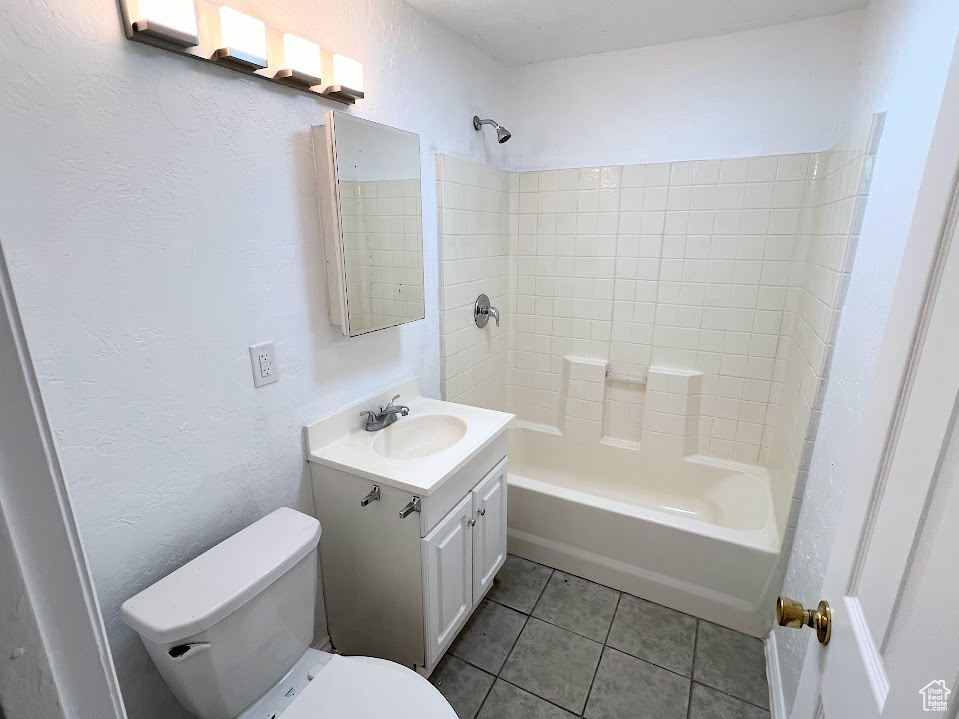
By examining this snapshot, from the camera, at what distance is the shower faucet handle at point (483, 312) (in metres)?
2.34

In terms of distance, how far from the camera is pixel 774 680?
1.58 meters

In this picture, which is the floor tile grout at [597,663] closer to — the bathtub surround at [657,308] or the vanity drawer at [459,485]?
the bathtub surround at [657,308]

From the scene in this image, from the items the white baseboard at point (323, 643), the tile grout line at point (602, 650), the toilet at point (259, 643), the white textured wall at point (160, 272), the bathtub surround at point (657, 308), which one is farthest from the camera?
the bathtub surround at point (657, 308)

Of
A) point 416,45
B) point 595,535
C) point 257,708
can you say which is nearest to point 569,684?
point 595,535

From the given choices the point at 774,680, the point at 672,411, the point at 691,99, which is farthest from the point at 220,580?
the point at 691,99

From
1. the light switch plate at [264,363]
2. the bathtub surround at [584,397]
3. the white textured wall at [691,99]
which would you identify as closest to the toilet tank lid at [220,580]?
the light switch plate at [264,363]

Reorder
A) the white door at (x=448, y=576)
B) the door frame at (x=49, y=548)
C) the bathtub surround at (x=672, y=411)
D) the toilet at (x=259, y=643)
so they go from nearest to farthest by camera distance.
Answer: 1. the door frame at (x=49, y=548)
2. the toilet at (x=259, y=643)
3. the white door at (x=448, y=576)
4. the bathtub surround at (x=672, y=411)

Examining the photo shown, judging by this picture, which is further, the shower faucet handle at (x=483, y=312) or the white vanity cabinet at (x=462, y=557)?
the shower faucet handle at (x=483, y=312)

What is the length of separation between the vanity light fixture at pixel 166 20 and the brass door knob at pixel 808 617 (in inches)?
60.2

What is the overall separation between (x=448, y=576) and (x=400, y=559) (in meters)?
0.20

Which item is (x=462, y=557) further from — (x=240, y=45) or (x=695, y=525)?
(x=240, y=45)

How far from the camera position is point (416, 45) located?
68.1 inches

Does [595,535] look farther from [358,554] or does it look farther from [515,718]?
[358,554]

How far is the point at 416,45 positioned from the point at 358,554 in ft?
5.99
